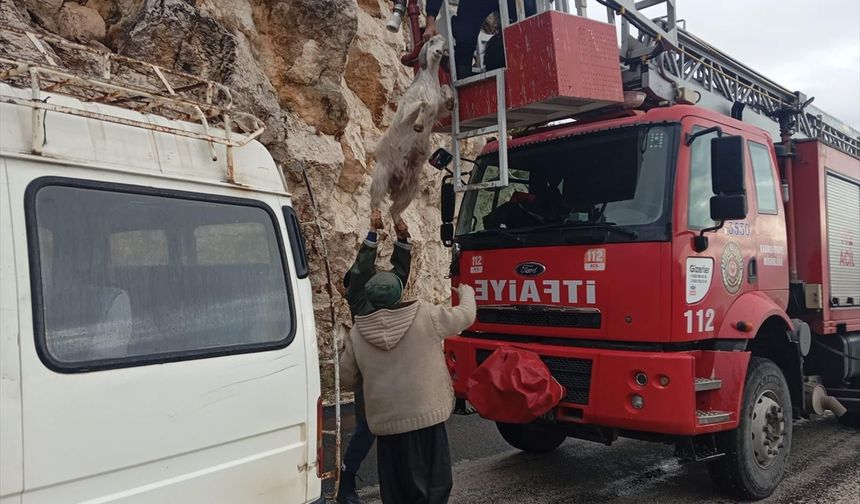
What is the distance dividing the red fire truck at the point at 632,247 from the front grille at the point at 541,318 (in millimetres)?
11

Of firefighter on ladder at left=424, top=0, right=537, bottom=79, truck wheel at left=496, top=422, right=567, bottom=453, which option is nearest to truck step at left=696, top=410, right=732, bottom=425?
truck wheel at left=496, top=422, right=567, bottom=453

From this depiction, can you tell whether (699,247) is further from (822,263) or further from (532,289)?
(822,263)

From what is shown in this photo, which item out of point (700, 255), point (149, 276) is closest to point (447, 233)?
point (700, 255)

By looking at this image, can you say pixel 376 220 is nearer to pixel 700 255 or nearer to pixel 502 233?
pixel 502 233

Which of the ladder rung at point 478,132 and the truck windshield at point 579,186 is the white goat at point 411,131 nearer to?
the ladder rung at point 478,132

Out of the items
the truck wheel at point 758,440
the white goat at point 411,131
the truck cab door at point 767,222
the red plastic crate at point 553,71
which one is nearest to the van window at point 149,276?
the white goat at point 411,131

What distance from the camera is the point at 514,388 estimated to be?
13.3 ft

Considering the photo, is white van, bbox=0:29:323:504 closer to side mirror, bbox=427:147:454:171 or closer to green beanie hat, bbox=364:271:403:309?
green beanie hat, bbox=364:271:403:309

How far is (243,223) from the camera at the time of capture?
272 centimetres

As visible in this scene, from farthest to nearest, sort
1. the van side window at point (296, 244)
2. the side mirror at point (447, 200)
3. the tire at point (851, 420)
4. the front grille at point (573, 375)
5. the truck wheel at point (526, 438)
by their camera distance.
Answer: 1. the tire at point (851, 420)
2. the truck wheel at point (526, 438)
3. the side mirror at point (447, 200)
4. the front grille at point (573, 375)
5. the van side window at point (296, 244)

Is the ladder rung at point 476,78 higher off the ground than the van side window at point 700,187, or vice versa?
the ladder rung at point 476,78

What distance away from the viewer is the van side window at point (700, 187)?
4227 millimetres

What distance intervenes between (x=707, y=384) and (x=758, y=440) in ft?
2.75

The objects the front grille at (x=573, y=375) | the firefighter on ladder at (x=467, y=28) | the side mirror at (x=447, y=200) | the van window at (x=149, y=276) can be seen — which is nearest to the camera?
the van window at (x=149, y=276)
